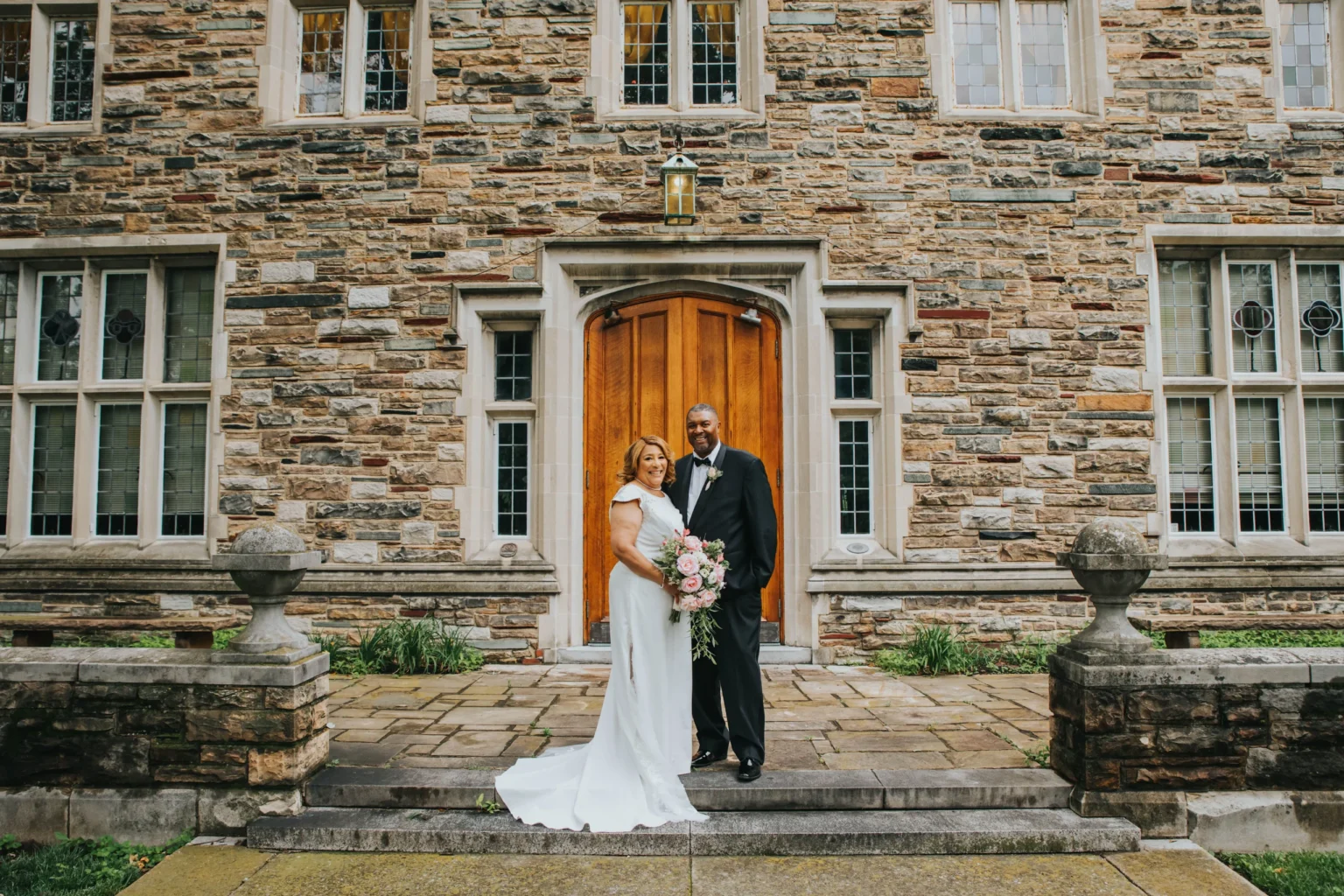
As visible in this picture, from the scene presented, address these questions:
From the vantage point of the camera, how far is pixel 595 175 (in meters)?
7.17

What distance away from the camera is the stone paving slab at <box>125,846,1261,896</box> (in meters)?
3.27

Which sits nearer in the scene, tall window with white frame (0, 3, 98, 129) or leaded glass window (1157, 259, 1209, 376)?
leaded glass window (1157, 259, 1209, 376)

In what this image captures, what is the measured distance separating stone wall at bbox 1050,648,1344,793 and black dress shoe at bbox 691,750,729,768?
1.71m

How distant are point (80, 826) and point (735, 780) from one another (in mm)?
3114

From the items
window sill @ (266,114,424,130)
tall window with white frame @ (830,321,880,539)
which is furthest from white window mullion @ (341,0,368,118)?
tall window with white frame @ (830,321,880,539)

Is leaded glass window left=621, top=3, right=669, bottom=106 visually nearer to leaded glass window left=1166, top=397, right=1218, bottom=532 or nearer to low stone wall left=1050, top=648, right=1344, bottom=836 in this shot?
leaded glass window left=1166, top=397, right=1218, bottom=532

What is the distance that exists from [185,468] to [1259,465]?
9.44 m

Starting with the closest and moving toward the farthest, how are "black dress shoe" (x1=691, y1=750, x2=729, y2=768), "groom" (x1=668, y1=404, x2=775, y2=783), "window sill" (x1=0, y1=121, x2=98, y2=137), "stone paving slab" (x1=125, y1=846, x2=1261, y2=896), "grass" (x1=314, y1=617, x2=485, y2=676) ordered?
"stone paving slab" (x1=125, y1=846, x2=1261, y2=896), "groom" (x1=668, y1=404, x2=775, y2=783), "black dress shoe" (x1=691, y1=750, x2=729, y2=768), "grass" (x1=314, y1=617, x2=485, y2=676), "window sill" (x1=0, y1=121, x2=98, y2=137)

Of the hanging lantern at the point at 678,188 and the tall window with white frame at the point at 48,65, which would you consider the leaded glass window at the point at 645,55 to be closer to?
the hanging lantern at the point at 678,188

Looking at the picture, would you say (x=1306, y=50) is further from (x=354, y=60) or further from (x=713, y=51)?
(x=354, y=60)

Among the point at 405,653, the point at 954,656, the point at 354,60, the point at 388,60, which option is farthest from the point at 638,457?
the point at 354,60

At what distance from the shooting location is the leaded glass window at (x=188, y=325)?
7.46 m

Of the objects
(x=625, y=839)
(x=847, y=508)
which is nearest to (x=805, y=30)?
(x=847, y=508)

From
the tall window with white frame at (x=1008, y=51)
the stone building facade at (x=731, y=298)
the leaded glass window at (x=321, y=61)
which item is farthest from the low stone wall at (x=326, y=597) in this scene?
the tall window with white frame at (x=1008, y=51)
